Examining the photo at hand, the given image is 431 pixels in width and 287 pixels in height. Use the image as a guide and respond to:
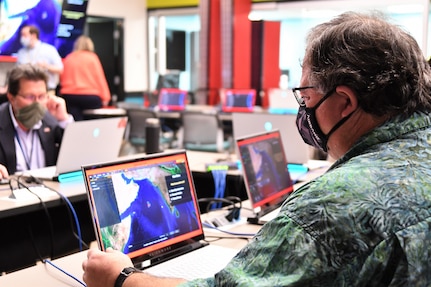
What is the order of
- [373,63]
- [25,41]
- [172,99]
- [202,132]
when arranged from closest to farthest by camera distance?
1. [373,63]
2. [25,41]
3. [202,132]
4. [172,99]

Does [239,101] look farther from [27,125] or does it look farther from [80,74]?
[27,125]

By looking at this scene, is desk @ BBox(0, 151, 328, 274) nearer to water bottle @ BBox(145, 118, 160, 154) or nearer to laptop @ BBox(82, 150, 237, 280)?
water bottle @ BBox(145, 118, 160, 154)

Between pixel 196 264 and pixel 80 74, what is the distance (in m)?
5.07

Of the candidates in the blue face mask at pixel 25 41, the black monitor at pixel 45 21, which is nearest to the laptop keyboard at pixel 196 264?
the black monitor at pixel 45 21

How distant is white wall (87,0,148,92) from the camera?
1026 cm

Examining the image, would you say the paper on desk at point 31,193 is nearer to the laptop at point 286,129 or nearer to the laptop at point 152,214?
the laptop at point 152,214

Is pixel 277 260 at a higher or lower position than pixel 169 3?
lower

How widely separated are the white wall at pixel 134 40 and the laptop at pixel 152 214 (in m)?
8.47

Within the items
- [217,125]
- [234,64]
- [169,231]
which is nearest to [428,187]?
[169,231]

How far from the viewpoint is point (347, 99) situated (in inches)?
46.9

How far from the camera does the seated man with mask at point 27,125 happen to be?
3.30 m

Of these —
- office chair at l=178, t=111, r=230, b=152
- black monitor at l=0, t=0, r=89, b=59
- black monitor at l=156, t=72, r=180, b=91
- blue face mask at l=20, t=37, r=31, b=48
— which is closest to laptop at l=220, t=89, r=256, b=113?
office chair at l=178, t=111, r=230, b=152

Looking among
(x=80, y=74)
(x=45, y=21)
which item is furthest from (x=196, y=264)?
(x=80, y=74)

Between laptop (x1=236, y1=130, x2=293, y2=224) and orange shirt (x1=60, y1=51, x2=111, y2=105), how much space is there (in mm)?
4234
